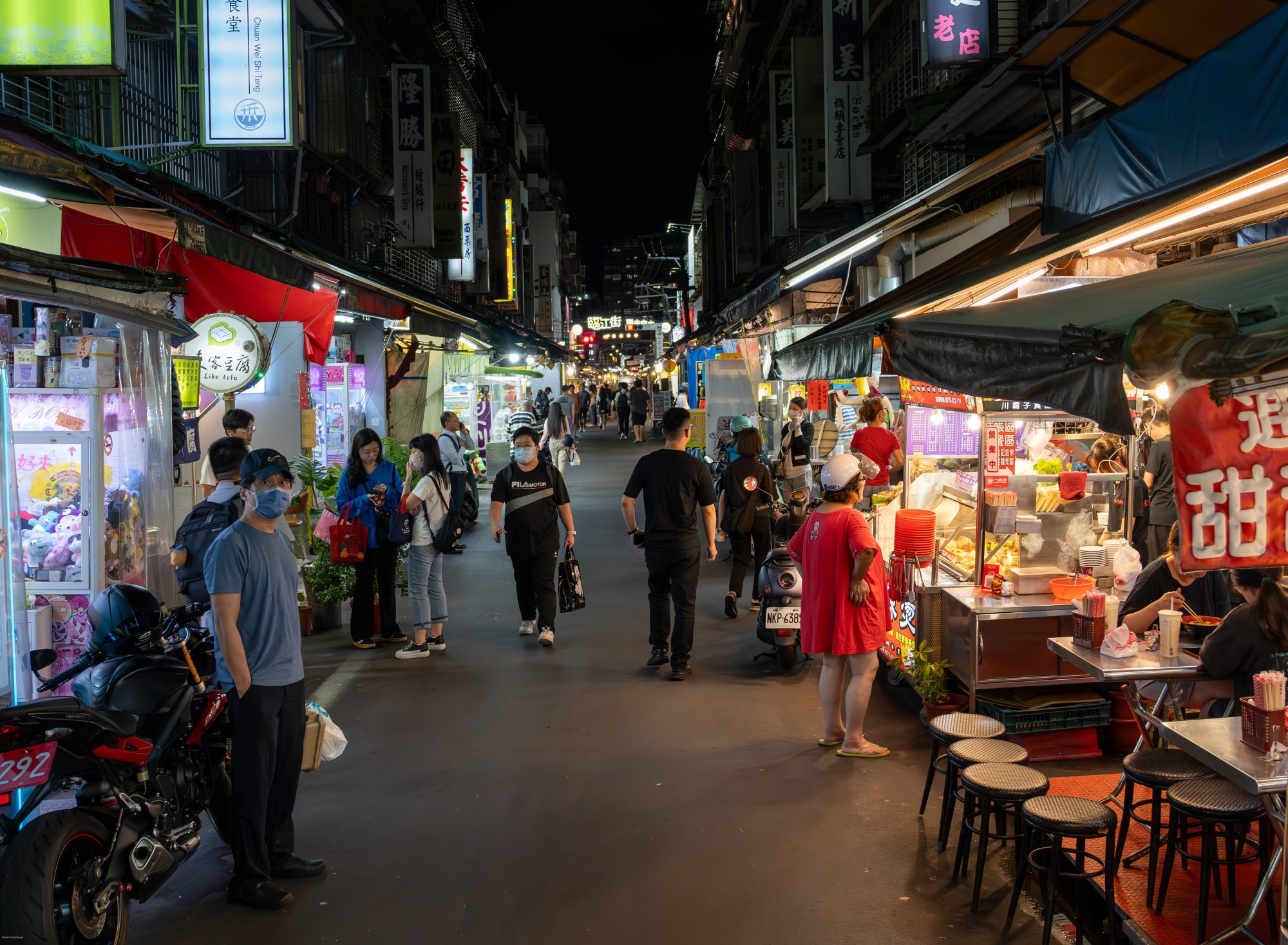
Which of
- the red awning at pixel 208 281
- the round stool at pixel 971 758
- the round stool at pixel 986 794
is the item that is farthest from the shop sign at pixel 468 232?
the round stool at pixel 986 794

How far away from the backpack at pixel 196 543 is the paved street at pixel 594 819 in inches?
55.2

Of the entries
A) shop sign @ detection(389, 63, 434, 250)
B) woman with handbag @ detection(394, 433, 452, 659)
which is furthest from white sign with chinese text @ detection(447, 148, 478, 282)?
woman with handbag @ detection(394, 433, 452, 659)

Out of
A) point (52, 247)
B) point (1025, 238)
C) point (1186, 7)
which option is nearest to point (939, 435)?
point (1025, 238)

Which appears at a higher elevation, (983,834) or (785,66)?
(785,66)

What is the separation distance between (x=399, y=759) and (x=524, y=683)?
1.79 m

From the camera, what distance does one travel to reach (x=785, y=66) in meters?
24.4

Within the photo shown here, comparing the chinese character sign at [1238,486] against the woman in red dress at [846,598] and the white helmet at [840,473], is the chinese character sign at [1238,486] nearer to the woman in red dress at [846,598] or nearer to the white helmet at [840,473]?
the woman in red dress at [846,598]

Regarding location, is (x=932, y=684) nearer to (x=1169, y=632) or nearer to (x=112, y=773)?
(x=1169, y=632)

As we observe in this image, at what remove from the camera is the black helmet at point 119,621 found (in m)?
4.60

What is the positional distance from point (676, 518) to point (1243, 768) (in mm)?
4981

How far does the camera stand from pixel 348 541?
880 centimetres

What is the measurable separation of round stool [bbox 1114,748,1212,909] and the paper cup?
21.4 inches

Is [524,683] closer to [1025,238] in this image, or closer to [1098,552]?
[1098,552]

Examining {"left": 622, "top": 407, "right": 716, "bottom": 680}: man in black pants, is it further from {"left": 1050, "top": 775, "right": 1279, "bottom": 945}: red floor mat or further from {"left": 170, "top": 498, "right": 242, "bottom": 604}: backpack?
{"left": 1050, "top": 775, "right": 1279, "bottom": 945}: red floor mat
